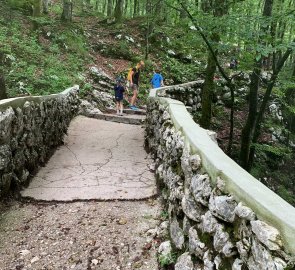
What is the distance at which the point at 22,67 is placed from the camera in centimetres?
1371

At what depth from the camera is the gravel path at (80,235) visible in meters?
3.61

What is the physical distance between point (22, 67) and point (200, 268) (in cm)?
1302

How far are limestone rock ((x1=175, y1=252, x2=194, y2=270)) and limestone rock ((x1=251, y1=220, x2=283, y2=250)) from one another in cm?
110

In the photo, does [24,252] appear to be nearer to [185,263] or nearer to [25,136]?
[185,263]

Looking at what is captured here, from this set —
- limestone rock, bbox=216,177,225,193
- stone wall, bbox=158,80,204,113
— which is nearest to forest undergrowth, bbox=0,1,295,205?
stone wall, bbox=158,80,204,113

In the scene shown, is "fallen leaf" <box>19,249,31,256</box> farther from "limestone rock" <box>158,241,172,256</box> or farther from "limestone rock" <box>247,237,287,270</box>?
"limestone rock" <box>247,237,287,270</box>

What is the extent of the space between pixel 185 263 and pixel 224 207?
0.90 metres

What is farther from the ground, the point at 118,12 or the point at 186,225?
the point at 118,12

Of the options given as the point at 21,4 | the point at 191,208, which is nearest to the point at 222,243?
the point at 191,208

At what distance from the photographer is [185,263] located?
9.20 feet

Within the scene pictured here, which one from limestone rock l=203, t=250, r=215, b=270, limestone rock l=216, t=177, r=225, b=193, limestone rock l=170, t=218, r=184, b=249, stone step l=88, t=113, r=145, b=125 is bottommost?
stone step l=88, t=113, r=145, b=125

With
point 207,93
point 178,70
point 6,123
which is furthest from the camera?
point 178,70

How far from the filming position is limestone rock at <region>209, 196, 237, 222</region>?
6.87ft

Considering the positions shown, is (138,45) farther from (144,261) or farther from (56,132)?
(144,261)
